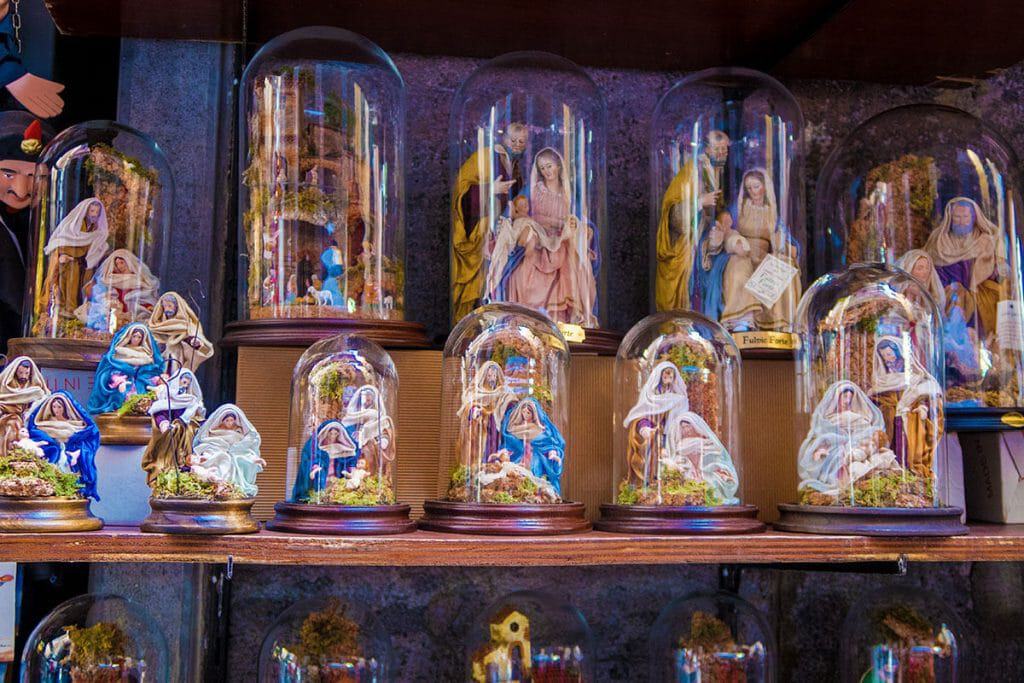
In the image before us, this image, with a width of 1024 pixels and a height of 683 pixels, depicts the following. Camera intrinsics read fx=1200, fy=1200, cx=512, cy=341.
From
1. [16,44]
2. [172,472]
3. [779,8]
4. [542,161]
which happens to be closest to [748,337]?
[542,161]

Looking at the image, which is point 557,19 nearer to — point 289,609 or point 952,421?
point 952,421

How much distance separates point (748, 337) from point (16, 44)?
5.27 feet

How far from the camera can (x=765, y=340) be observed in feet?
7.47

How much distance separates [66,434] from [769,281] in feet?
4.28

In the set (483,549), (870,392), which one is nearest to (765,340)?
(870,392)

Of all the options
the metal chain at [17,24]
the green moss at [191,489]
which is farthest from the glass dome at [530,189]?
the metal chain at [17,24]

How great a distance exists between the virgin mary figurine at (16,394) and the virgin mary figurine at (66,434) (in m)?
0.03

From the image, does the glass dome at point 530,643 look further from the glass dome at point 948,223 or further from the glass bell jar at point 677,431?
the glass dome at point 948,223

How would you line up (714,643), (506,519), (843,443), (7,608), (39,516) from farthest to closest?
(7,608), (714,643), (843,443), (506,519), (39,516)

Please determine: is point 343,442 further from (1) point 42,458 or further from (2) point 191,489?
(1) point 42,458

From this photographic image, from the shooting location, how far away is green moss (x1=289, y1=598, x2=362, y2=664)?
2.09 metres

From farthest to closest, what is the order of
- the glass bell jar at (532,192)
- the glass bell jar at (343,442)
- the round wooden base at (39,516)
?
the glass bell jar at (532,192) < the glass bell jar at (343,442) < the round wooden base at (39,516)

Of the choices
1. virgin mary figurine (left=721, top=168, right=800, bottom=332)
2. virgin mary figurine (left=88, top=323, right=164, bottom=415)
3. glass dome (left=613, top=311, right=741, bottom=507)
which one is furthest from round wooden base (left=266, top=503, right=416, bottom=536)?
virgin mary figurine (left=721, top=168, right=800, bottom=332)

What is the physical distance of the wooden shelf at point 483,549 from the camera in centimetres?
183
